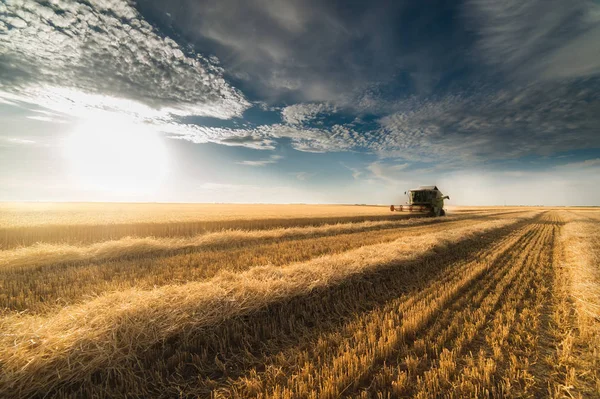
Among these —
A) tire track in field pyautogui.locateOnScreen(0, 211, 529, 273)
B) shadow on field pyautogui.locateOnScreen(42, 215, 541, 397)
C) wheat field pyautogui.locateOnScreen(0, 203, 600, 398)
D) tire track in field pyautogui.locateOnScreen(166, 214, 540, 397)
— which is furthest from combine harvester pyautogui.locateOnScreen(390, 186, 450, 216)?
shadow on field pyautogui.locateOnScreen(42, 215, 541, 397)

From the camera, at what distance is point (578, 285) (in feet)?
17.7

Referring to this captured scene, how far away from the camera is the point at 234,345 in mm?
3488

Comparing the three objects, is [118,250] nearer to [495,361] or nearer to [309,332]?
[309,332]

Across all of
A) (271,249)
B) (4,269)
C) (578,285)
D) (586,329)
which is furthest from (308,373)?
(4,269)

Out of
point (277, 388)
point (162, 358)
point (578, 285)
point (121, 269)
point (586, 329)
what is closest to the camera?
point (277, 388)

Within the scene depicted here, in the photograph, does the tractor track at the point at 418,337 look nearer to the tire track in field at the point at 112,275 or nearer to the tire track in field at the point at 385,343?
the tire track in field at the point at 385,343

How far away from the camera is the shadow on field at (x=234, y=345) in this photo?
267 cm

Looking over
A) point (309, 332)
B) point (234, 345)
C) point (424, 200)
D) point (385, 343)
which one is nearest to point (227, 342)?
point (234, 345)

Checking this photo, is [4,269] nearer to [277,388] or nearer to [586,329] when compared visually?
[277,388]

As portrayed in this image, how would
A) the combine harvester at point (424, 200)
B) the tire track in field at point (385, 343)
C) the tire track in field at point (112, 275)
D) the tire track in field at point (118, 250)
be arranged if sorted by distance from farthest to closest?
1. the combine harvester at point (424, 200)
2. the tire track in field at point (118, 250)
3. the tire track in field at point (112, 275)
4. the tire track in field at point (385, 343)

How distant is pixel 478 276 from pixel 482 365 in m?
4.29

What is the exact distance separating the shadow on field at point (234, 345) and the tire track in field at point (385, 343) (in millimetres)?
440

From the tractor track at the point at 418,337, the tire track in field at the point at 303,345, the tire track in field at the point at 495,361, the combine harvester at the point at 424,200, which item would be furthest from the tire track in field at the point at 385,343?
the combine harvester at the point at 424,200

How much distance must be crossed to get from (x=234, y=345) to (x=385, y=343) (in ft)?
6.95
